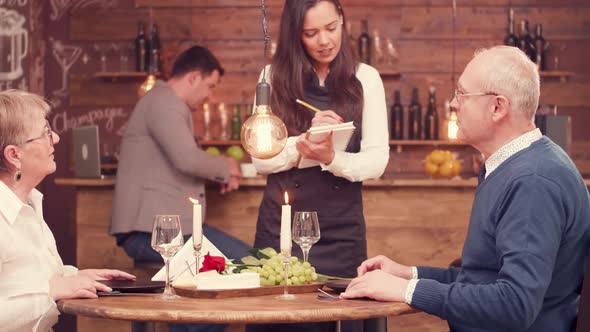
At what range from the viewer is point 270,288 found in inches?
99.6

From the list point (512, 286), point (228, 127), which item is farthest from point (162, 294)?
point (228, 127)

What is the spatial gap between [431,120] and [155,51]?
7.55ft

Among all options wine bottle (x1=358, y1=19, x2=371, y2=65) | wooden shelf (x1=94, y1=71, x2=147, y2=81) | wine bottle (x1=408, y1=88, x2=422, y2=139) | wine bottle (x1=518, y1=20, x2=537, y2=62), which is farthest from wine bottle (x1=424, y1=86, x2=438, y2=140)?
wooden shelf (x1=94, y1=71, x2=147, y2=81)

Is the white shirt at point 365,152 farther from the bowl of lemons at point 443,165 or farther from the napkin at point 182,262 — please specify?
the bowl of lemons at point 443,165

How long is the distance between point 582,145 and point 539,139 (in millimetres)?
5420

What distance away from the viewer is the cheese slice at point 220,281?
2471 millimetres

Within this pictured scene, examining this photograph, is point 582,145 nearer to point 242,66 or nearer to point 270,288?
point 242,66

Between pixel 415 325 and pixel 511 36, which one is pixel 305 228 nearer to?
pixel 415 325

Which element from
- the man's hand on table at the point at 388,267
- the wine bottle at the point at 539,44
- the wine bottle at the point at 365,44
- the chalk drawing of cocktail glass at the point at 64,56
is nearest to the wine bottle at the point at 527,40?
the wine bottle at the point at 539,44

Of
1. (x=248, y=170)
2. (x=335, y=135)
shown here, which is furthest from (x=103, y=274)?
(x=248, y=170)

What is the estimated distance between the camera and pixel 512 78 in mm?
2262

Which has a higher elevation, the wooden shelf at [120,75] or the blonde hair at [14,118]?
the wooden shelf at [120,75]

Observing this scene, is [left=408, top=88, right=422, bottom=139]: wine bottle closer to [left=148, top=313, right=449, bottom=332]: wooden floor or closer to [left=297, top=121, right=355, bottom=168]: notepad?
[left=148, top=313, right=449, bottom=332]: wooden floor

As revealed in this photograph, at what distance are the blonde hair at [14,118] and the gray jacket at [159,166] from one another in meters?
A: 2.04
